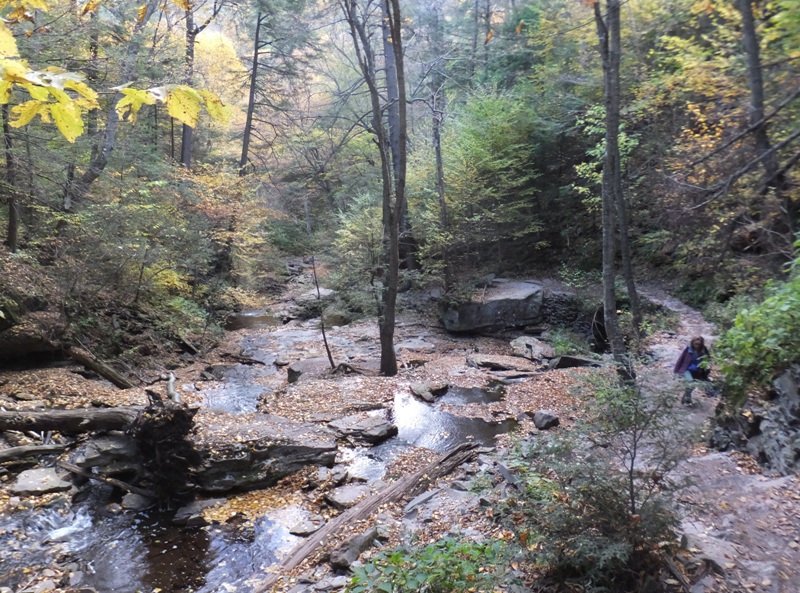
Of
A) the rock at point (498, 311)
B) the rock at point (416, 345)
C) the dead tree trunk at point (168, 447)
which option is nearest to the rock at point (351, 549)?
the dead tree trunk at point (168, 447)

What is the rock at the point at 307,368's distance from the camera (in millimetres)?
11627

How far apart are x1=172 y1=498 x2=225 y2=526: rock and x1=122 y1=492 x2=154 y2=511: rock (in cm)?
45

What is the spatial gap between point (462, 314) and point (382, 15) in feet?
32.9

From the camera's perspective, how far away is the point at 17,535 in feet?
16.4

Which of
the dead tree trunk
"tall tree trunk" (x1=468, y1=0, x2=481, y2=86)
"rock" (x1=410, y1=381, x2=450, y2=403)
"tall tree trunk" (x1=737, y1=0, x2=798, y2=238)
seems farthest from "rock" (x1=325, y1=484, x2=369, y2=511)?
"tall tree trunk" (x1=468, y1=0, x2=481, y2=86)

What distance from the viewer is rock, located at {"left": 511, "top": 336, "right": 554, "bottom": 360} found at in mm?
13584

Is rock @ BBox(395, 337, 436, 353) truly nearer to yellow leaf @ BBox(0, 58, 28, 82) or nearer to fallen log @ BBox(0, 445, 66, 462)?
fallen log @ BBox(0, 445, 66, 462)

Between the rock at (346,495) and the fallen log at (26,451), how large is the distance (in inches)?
151

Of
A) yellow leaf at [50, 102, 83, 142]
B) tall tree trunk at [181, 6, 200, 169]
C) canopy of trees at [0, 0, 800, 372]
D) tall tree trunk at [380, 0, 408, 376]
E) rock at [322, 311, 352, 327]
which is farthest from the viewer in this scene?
rock at [322, 311, 352, 327]

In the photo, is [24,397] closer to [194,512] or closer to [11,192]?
[194,512]

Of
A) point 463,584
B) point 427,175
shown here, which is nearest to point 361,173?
point 427,175

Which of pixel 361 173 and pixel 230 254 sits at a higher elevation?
pixel 361 173

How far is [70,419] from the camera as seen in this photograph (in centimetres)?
660

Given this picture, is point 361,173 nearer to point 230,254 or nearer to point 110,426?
point 230,254
